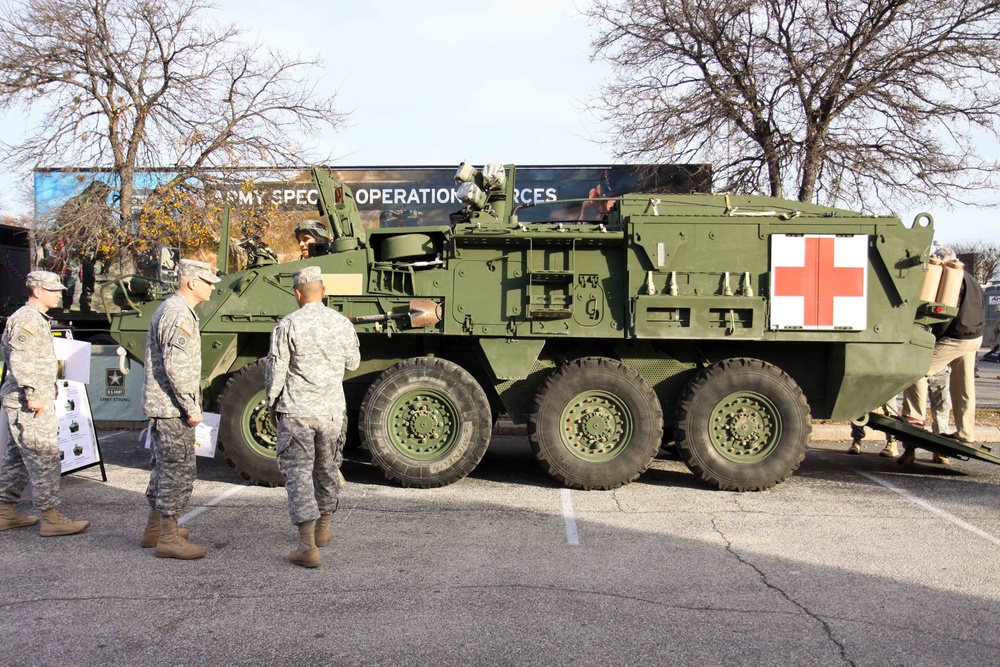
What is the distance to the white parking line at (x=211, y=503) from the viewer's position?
6148 millimetres

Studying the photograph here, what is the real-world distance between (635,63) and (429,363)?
794 cm

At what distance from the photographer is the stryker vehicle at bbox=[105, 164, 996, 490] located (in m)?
7.09

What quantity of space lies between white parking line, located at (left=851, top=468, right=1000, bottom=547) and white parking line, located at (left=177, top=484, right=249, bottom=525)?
5.53 m

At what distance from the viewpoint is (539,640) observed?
387 cm

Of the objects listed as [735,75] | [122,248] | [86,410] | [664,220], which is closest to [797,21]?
[735,75]

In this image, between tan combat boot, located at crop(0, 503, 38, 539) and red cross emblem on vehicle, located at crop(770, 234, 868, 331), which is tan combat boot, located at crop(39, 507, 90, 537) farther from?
red cross emblem on vehicle, located at crop(770, 234, 868, 331)

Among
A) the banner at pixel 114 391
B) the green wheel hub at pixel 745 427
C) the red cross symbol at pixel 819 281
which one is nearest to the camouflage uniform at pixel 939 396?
the red cross symbol at pixel 819 281

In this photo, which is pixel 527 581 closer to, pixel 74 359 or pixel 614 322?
pixel 614 322

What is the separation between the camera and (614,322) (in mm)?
7227

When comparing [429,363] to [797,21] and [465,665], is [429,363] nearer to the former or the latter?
[465,665]

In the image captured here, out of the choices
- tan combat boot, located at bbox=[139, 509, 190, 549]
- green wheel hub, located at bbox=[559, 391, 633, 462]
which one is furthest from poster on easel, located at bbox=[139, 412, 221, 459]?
green wheel hub, located at bbox=[559, 391, 633, 462]

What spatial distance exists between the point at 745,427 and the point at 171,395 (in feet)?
15.0

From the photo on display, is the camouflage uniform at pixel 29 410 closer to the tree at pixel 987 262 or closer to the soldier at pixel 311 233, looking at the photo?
the soldier at pixel 311 233

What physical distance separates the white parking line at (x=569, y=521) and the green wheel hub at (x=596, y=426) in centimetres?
41
